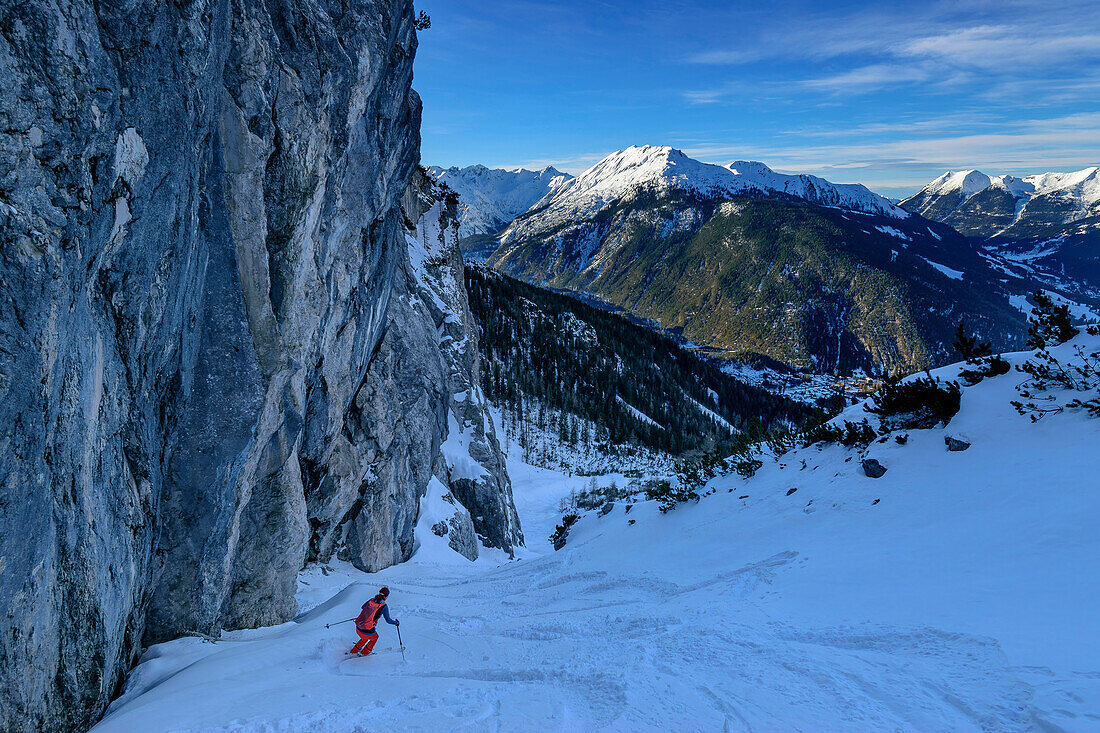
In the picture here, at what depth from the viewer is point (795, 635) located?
24.2 feet

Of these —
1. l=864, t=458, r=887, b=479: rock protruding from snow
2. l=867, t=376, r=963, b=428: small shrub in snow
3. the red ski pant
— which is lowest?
the red ski pant

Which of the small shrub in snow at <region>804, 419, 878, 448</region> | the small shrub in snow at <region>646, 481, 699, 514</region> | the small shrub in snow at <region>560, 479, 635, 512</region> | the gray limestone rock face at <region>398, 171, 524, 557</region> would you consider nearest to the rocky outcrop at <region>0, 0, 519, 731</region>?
the small shrub in snow at <region>646, 481, 699, 514</region>

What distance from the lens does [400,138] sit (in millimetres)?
17969

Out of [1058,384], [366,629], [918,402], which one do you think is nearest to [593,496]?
[918,402]

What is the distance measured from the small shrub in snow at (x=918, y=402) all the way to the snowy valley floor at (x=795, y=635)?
0.39 meters

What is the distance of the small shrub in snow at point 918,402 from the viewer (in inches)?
493

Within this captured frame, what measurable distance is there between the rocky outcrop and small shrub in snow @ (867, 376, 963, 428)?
1593 centimetres

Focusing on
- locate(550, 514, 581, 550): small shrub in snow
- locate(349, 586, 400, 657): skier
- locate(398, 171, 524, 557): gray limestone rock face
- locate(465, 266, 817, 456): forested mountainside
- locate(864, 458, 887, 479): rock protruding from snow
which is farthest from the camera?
locate(465, 266, 817, 456): forested mountainside

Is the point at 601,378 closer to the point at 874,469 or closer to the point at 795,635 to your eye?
the point at 874,469

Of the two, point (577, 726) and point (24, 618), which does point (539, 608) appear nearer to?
point (577, 726)

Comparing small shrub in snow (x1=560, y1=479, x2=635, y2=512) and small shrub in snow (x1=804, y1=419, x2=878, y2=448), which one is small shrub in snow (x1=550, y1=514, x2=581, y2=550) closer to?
small shrub in snow (x1=804, y1=419, x2=878, y2=448)

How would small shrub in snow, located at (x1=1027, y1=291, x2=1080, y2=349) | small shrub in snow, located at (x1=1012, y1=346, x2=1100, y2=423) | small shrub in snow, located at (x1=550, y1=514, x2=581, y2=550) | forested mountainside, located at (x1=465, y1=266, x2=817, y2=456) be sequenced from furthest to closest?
forested mountainside, located at (x1=465, y1=266, x2=817, y2=456) < small shrub in snow, located at (x1=550, y1=514, x2=581, y2=550) < small shrub in snow, located at (x1=1027, y1=291, x2=1080, y2=349) < small shrub in snow, located at (x1=1012, y1=346, x2=1100, y2=423)

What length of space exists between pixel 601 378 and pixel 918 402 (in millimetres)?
103467

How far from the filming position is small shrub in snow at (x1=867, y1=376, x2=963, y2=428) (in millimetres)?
12523
